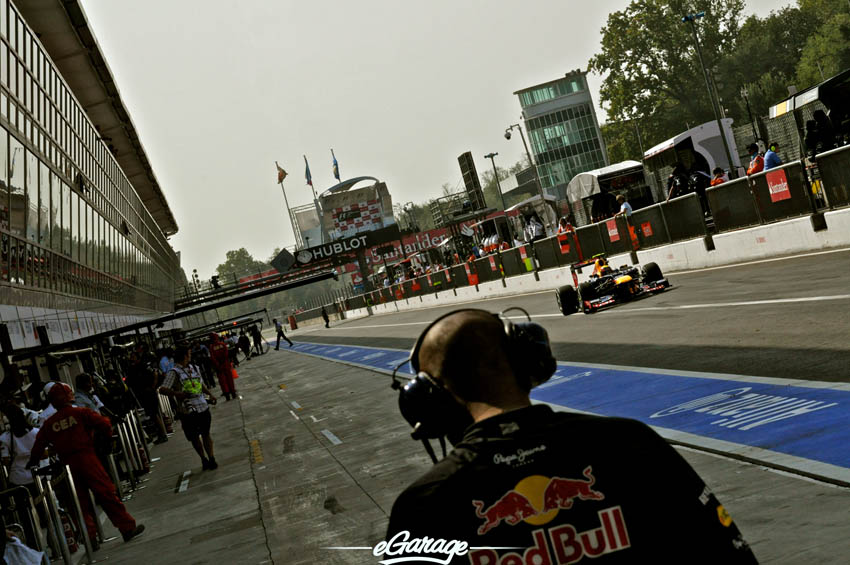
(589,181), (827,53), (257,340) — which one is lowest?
(257,340)

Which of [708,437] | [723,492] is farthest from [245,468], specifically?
[723,492]

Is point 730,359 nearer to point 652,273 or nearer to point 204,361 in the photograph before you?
point 652,273

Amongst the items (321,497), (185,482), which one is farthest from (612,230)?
(321,497)

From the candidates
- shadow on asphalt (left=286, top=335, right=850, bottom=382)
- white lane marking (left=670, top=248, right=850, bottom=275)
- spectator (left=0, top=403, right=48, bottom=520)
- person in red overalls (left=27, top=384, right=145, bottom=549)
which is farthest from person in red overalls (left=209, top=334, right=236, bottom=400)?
person in red overalls (left=27, top=384, right=145, bottom=549)

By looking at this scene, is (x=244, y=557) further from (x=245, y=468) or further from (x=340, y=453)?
(x=245, y=468)

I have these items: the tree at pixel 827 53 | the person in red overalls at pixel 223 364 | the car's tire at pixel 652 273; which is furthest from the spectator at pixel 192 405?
the tree at pixel 827 53

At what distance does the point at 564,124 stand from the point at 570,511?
132 meters

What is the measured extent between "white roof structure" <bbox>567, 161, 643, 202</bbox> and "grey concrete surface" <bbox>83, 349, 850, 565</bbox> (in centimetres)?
2326

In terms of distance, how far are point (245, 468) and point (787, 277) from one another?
9717 millimetres

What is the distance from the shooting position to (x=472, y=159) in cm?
5288

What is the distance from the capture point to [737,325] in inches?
548

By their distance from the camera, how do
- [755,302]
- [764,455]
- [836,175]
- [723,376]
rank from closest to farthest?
[764,455] → [723,376] → [755,302] → [836,175]

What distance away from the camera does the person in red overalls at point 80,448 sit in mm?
10602

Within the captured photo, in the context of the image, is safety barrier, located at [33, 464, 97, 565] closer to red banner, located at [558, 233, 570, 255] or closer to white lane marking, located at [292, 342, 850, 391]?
white lane marking, located at [292, 342, 850, 391]
